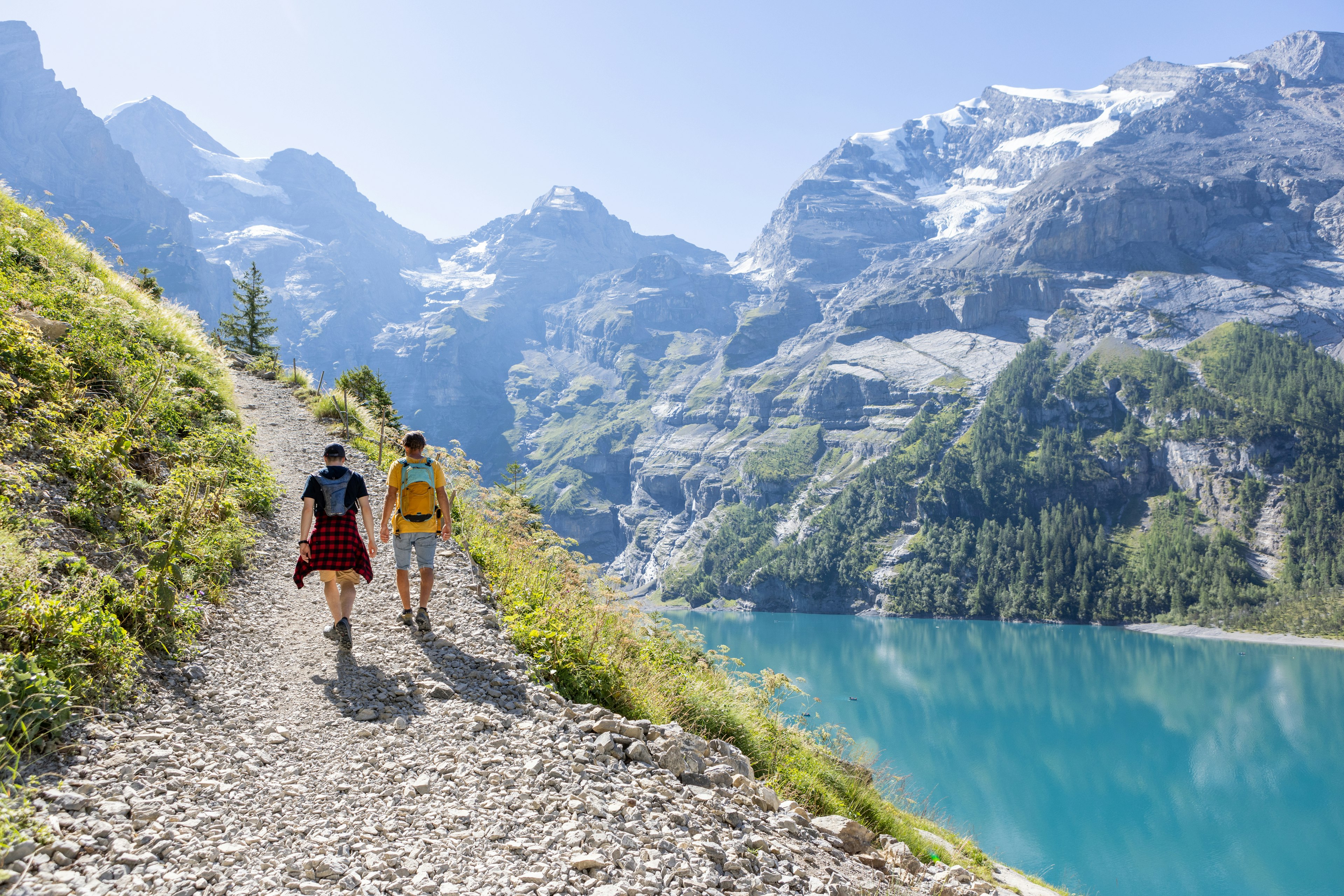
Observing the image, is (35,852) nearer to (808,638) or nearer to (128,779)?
(128,779)

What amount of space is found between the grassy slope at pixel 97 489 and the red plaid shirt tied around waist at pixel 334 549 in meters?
1.20

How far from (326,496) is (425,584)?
163 cm

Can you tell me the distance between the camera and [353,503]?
8227 millimetres

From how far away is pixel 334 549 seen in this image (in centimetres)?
803

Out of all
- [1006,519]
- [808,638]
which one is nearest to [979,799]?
[808,638]

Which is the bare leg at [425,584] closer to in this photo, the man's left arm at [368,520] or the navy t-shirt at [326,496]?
the man's left arm at [368,520]

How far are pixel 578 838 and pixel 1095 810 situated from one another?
63018mm

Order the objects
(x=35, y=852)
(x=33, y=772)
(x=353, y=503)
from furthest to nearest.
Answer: (x=353, y=503), (x=33, y=772), (x=35, y=852)

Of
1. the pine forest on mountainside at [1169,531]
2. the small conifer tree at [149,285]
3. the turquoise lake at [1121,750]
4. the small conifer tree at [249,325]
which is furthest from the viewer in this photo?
the pine forest on mountainside at [1169,531]

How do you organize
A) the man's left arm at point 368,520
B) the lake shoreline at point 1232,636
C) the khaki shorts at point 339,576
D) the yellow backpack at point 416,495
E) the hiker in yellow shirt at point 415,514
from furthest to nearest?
the lake shoreline at point 1232,636 → the yellow backpack at point 416,495 → the hiker in yellow shirt at point 415,514 → the man's left arm at point 368,520 → the khaki shorts at point 339,576

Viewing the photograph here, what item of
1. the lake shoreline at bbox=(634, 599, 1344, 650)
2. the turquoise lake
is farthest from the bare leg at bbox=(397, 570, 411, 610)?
the lake shoreline at bbox=(634, 599, 1344, 650)

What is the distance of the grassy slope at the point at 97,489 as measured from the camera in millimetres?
5227

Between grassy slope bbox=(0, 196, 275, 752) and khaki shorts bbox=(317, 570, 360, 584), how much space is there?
4.28 feet

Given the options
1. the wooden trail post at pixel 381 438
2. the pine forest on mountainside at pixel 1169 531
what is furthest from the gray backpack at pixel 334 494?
the pine forest on mountainside at pixel 1169 531
